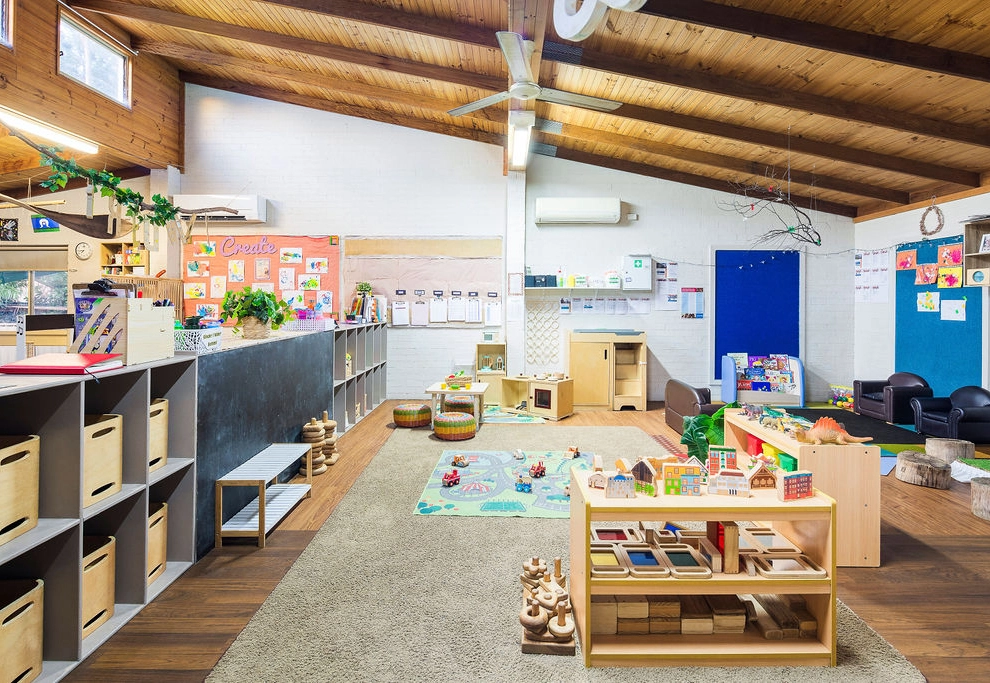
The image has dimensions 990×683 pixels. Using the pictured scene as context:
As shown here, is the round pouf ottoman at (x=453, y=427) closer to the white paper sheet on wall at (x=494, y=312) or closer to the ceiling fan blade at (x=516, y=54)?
the white paper sheet on wall at (x=494, y=312)

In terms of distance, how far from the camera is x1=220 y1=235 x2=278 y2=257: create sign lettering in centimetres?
809

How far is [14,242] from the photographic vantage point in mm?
7922

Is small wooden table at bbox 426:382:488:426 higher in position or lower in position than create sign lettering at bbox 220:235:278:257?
lower

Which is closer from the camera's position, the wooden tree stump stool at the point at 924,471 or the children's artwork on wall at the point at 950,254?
the wooden tree stump stool at the point at 924,471

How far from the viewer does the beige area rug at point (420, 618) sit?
2064 millimetres

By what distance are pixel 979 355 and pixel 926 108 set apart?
3.02m

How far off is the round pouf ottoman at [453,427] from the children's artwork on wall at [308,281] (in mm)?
3564

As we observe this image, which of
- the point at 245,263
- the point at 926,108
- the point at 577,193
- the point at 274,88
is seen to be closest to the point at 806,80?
the point at 926,108

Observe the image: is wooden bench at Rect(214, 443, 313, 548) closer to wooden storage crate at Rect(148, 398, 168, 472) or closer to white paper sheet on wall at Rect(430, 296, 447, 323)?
wooden storage crate at Rect(148, 398, 168, 472)

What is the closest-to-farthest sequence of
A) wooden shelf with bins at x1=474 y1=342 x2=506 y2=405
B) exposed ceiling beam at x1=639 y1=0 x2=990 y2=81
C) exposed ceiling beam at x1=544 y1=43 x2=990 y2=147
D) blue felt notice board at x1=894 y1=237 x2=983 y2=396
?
1. exposed ceiling beam at x1=639 y1=0 x2=990 y2=81
2. exposed ceiling beam at x1=544 y1=43 x2=990 y2=147
3. blue felt notice board at x1=894 y1=237 x2=983 y2=396
4. wooden shelf with bins at x1=474 y1=342 x2=506 y2=405

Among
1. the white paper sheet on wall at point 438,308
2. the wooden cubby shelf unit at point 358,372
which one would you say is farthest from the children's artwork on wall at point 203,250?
the white paper sheet on wall at point 438,308

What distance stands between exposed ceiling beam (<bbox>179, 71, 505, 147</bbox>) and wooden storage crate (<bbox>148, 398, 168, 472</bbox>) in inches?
245

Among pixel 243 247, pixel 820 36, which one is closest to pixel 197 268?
pixel 243 247

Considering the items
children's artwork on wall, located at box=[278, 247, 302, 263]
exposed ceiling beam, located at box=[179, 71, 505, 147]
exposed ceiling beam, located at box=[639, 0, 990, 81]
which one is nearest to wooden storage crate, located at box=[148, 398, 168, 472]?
exposed ceiling beam, located at box=[639, 0, 990, 81]
